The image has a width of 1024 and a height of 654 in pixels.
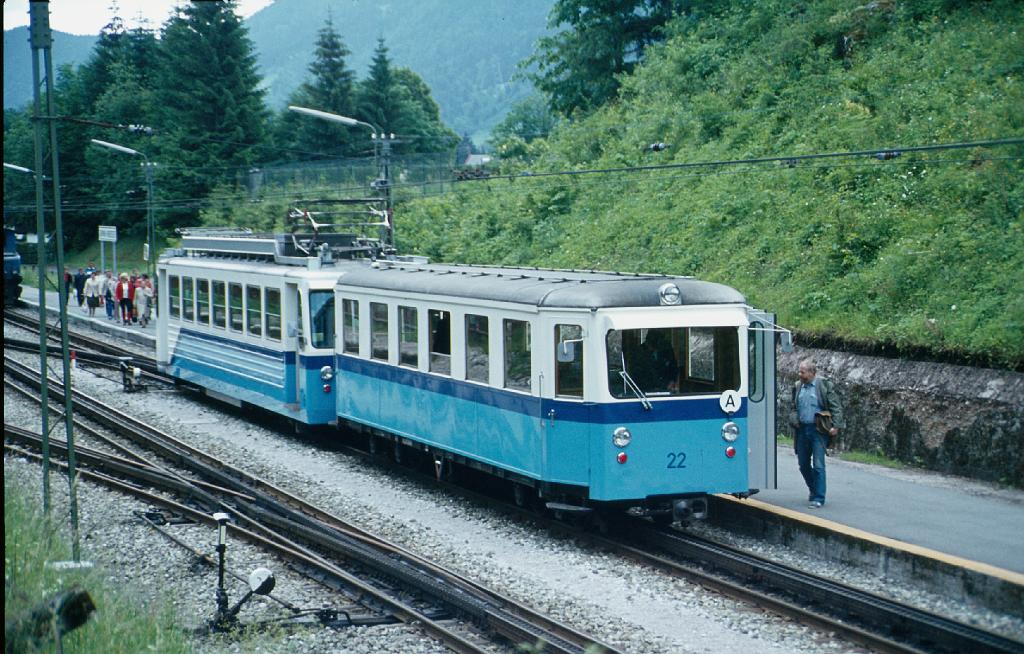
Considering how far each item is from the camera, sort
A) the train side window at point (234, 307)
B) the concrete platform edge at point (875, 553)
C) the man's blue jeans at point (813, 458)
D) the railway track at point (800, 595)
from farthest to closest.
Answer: the train side window at point (234, 307)
the man's blue jeans at point (813, 458)
the concrete platform edge at point (875, 553)
the railway track at point (800, 595)

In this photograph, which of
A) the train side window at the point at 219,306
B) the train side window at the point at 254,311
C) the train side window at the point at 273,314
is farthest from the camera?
the train side window at the point at 219,306

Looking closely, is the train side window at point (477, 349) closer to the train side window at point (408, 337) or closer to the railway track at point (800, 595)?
the train side window at point (408, 337)

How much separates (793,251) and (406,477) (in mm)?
7908

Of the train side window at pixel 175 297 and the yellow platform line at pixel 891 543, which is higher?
the train side window at pixel 175 297

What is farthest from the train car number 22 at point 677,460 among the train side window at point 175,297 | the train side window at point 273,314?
the train side window at point 175,297

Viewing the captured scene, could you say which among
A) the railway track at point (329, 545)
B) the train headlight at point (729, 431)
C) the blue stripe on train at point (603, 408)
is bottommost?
the railway track at point (329, 545)

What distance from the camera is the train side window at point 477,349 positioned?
1402cm

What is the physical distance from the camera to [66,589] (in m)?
8.23

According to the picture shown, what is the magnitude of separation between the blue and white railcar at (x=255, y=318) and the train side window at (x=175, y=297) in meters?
0.02

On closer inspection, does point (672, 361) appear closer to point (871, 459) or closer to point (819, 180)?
point (871, 459)

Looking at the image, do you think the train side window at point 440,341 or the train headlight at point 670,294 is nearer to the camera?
the train headlight at point 670,294

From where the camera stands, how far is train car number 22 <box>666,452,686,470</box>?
12.5 meters

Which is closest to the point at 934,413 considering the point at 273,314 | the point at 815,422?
the point at 815,422

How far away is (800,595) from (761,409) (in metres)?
2.82
